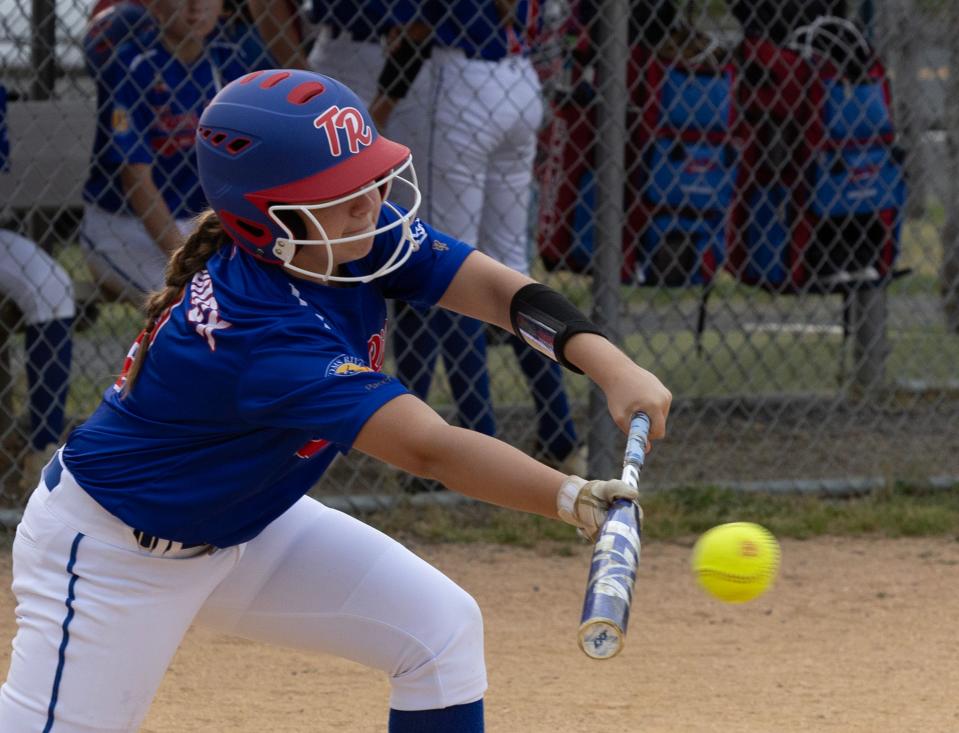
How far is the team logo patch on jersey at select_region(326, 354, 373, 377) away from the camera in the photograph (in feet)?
6.30

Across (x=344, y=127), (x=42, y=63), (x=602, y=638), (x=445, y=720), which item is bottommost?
(x=445, y=720)

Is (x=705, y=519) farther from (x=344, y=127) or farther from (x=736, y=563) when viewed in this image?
(x=344, y=127)

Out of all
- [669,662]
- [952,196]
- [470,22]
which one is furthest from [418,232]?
[952,196]

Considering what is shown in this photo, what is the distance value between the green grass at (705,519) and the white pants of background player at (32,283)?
1.20 m

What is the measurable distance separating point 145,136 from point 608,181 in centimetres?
152

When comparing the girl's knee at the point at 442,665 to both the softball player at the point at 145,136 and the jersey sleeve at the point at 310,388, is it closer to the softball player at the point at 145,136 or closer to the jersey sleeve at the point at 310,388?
the jersey sleeve at the point at 310,388

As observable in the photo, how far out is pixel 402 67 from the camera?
14.9 feet

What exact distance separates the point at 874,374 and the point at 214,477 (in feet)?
13.5

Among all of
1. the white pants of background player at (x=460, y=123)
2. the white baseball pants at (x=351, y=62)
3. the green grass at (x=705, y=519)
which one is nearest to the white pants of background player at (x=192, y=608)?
the green grass at (x=705, y=519)

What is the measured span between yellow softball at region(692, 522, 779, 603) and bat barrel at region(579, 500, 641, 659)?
1.74 ft

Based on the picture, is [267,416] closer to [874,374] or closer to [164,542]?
[164,542]

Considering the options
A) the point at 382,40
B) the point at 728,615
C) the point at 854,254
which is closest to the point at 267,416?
the point at 728,615

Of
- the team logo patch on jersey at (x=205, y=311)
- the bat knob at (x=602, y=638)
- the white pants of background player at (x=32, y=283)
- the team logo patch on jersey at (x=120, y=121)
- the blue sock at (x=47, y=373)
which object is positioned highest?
→ the team logo patch on jersey at (x=205, y=311)

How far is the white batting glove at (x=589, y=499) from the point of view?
176 cm
